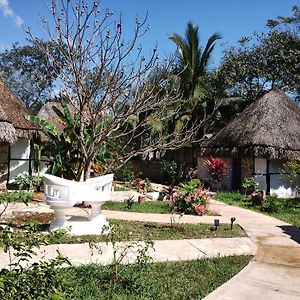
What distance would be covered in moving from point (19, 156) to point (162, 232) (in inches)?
436

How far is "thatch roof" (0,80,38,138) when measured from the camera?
659 inches

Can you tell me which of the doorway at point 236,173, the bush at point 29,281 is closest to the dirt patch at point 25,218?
the bush at point 29,281

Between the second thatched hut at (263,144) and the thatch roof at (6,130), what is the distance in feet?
33.8

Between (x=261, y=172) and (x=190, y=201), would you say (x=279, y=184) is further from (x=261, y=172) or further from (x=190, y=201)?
(x=190, y=201)

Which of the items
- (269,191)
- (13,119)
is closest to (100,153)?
(13,119)

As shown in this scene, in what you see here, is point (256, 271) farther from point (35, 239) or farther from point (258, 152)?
point (258, 152)

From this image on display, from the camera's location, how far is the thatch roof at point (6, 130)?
14789 millimetres

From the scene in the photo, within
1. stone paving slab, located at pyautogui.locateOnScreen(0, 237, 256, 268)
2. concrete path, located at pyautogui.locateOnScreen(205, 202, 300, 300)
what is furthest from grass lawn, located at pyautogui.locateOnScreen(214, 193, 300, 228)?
stone paving slab, located at pyautogui.locateOnScreen(0, 237, 256, 268)

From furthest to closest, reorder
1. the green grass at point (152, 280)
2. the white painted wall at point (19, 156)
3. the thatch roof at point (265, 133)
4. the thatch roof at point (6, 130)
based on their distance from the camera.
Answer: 1. the thatch roof at point (265, 133)
2. the white painted wall at point (19, 156)
3. the thatch roof at point (6, 130)
4. the green grass at point (152, 280)

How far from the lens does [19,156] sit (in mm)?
17578

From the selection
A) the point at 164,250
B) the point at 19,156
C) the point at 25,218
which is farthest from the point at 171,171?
the point at 164,250

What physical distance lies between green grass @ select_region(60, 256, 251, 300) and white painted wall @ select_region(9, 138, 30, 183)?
1271 cm

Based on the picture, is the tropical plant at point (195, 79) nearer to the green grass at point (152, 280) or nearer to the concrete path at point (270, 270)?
the concrete path at point (270, 270)

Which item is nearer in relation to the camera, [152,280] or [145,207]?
[152,280]
